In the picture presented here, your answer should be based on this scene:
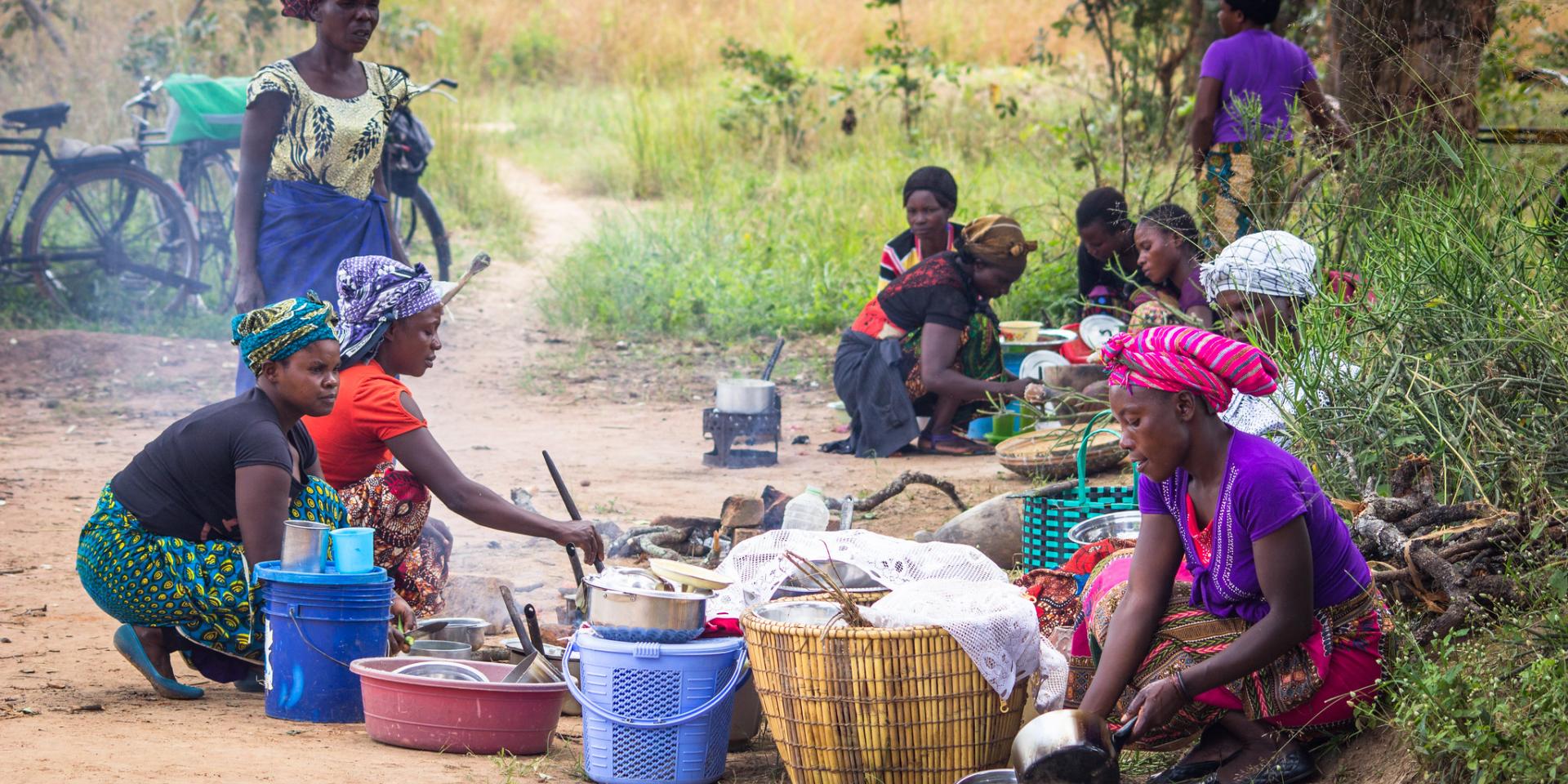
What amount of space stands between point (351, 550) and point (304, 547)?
107 mm

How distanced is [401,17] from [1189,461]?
12.6 metres

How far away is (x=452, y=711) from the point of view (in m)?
3.28

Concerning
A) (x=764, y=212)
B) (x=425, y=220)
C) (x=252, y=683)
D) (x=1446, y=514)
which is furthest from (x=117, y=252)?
(x=1446, y=514)

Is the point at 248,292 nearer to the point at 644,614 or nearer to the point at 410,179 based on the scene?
the point at 644,614

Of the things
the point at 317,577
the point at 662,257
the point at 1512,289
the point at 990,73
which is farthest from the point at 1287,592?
the point at 990,73

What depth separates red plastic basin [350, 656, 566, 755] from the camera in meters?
3.27

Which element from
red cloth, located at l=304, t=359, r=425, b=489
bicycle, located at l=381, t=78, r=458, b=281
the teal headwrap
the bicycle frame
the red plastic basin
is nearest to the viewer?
the red plastic basin

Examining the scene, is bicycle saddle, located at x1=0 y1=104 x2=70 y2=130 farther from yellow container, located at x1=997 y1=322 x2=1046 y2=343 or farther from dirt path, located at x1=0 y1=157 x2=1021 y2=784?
yellow container, located at x1=997 y1=322 x2=1046 y2=343

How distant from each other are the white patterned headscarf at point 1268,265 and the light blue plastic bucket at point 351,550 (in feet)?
8.85

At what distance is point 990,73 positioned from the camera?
17.3 metres

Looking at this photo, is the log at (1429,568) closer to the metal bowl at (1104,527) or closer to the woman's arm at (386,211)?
the metal bowl at (1104,527)

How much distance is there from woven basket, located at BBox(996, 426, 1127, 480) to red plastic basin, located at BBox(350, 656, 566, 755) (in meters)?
2.54

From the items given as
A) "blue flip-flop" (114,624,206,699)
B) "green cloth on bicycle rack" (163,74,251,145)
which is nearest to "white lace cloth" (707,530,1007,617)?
"blue flip-flop" (114,624,206,699)

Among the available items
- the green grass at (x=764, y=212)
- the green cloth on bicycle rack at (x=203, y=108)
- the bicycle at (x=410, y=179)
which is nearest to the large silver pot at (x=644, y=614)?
the green grass at (x=764, y=212)
